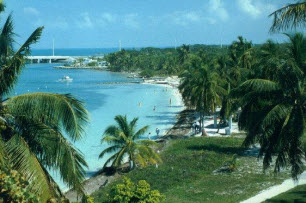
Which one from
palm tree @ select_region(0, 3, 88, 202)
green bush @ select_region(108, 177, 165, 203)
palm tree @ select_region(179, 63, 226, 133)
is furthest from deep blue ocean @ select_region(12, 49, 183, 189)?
palm tree @ select_region(0, 3, 88, 202)

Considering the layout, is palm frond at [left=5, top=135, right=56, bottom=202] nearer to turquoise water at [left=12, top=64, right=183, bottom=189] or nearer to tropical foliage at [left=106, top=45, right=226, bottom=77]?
turquoise water at [left=12, top=64, right=183, bottom=189]

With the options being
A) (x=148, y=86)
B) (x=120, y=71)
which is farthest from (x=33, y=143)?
(x=120, y=71)

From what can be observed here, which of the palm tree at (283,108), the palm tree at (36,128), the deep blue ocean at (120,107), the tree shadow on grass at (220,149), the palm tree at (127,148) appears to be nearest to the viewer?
the palm tree at (36,128)

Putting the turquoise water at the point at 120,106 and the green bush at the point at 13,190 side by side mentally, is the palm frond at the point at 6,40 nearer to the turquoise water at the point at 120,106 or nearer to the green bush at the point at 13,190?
the green bush at the point at 13,190

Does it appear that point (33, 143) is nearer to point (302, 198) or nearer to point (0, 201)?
point (0, 201)

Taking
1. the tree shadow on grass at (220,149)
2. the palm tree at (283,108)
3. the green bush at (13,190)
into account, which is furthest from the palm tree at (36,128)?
the tree shadow on grass at (220,149)

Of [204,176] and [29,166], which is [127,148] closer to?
[204,176]
